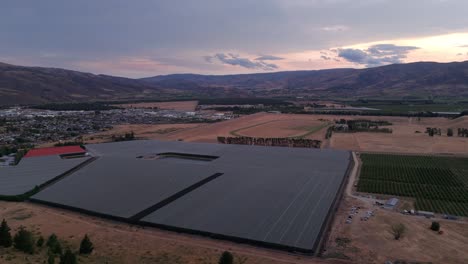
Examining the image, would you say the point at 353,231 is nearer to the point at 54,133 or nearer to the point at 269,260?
the point at 269,260

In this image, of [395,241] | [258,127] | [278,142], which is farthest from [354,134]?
[395,241]

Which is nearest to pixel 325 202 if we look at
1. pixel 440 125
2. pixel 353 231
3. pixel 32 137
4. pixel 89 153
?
pixel 353 231

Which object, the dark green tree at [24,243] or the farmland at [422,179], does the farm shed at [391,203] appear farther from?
the dark green tree at [24,243]

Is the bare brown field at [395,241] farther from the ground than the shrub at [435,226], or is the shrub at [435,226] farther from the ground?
the shrub at [435,226]

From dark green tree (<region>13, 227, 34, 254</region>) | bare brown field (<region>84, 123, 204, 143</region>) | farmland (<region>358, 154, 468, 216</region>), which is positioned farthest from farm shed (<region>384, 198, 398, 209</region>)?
bare brown field (<region>84, 123, 204, 143</region>)

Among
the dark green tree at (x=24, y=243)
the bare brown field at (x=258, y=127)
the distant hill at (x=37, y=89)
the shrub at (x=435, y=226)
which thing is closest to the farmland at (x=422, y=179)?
the shrub at (x=435, y=226)

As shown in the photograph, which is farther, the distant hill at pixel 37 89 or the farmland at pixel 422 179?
the distant hill at pixel 37 89

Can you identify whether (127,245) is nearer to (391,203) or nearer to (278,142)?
(391,203)
